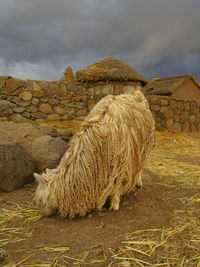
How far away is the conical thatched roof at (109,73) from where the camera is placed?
943cm

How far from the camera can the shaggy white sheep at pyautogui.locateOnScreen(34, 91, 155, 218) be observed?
223cm

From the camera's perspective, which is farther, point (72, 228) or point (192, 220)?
point (192, 220)

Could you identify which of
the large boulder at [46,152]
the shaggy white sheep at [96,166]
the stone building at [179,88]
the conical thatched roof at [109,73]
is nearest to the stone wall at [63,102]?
the conical thatched roof at [109,73]

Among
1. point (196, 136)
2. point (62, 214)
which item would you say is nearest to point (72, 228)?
point (62, 214)

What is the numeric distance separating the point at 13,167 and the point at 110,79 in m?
7.03

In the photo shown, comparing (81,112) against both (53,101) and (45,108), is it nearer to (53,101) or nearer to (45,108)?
(53,101)

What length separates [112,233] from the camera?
2.06 meters

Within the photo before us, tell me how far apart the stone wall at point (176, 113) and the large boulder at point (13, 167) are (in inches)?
311

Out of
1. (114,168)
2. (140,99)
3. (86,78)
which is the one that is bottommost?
(114,168)

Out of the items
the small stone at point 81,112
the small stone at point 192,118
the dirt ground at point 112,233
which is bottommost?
the dirt ground at point 112,233

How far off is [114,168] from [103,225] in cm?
54

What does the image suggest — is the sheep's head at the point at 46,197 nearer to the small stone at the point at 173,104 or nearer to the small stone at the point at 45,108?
the small stone at the point at 45,108

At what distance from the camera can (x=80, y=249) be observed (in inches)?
71.9

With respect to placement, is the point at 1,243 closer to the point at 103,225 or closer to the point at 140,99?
the point at 103,225
